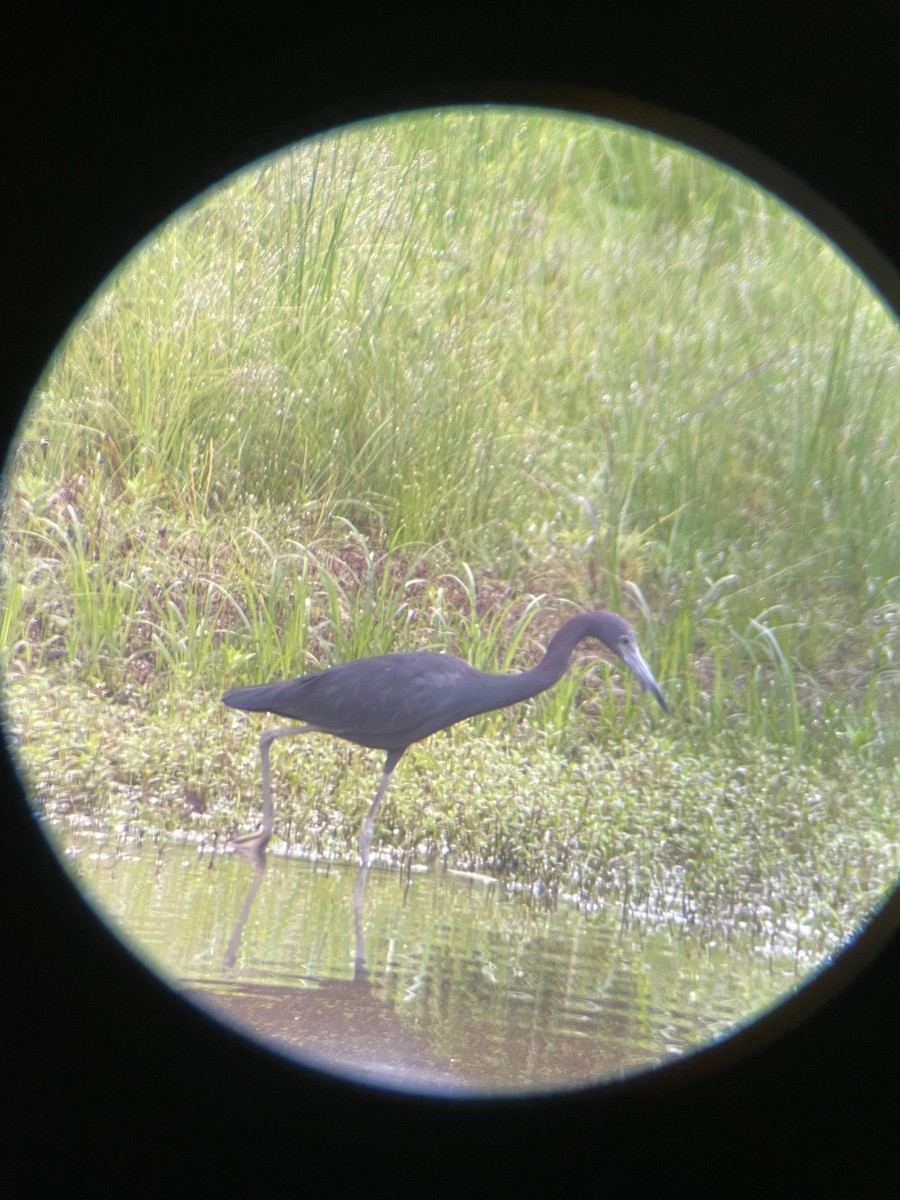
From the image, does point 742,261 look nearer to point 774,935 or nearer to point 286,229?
point 286,229

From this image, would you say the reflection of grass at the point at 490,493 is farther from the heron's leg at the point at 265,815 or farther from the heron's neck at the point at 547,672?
the heron's neck at the point at 547,672

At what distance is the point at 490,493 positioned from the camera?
5367 mm

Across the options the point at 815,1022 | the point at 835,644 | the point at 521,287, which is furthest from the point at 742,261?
the point at 815,1022

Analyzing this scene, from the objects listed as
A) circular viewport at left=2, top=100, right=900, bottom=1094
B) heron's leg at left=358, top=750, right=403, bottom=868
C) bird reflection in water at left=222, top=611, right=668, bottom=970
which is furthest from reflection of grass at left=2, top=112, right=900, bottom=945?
bird reflection in water at left=222, top=611, right=668, bottom=970

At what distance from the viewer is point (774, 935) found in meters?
3.93

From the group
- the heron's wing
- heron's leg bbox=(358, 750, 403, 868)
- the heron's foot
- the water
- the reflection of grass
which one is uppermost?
the reflection of grass

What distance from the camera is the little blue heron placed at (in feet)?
12.9

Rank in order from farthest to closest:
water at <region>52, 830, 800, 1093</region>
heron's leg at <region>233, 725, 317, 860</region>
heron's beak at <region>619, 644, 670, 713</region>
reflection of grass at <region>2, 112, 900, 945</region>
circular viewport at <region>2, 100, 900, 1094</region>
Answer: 1. reflection of grass at <region>2, 112, 900, 945</region>
2. heron's beak at <region>619, 644, 670, 713</region>
3. heron's leg at <region>233, 725, 317, 860</region>
4. circular viewport at <region>2, 100, 900, 1094</region>
5. water at <region>52, 830, 800, 1093</region>

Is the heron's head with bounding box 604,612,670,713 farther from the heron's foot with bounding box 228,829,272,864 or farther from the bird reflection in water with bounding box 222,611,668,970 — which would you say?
the heron's foot with bounding box 228,829,272,864

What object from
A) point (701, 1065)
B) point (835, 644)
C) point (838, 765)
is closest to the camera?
point (701, 1065)

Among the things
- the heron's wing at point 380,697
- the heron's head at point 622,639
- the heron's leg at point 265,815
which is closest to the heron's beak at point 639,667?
the heron's head at point 622,639

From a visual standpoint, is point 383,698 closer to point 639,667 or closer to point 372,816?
point 372,816

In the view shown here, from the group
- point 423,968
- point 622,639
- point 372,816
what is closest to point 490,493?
point 622,639

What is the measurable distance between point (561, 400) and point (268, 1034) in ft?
11.1
